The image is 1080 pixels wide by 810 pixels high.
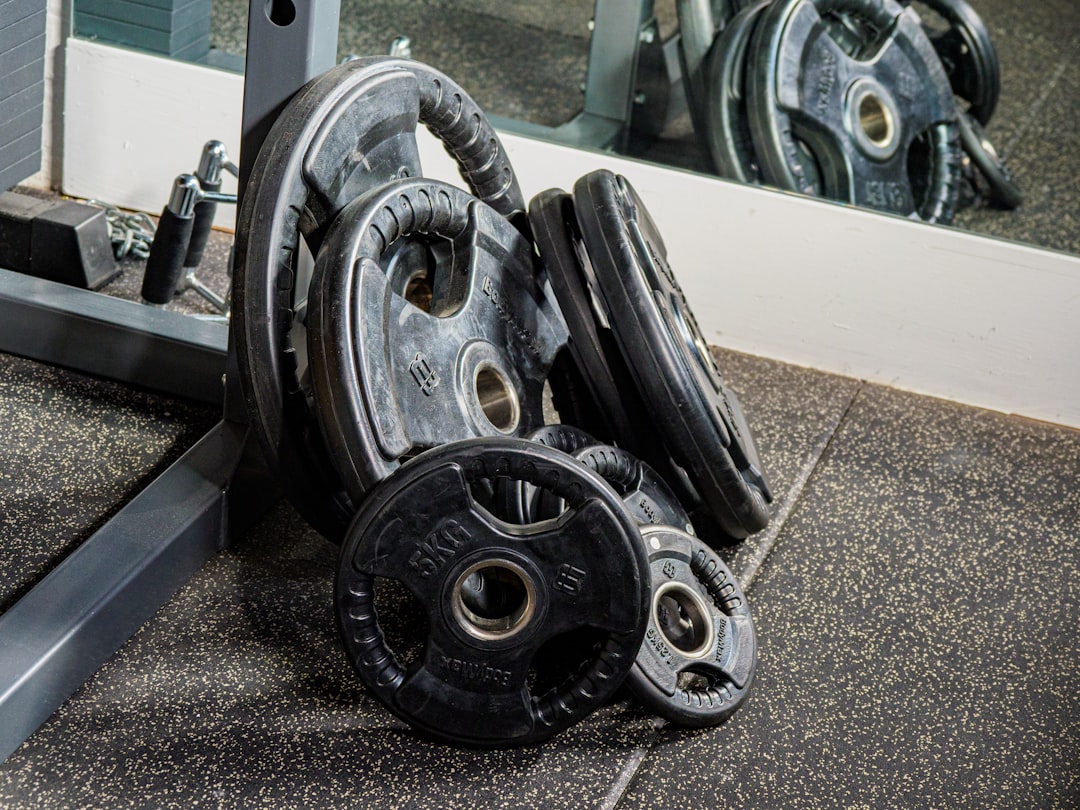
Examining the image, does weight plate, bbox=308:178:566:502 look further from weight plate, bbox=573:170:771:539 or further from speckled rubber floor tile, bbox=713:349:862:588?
speckled rubber floor tile, bbox=713:349:862:588

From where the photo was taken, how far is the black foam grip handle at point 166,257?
4.82 ft

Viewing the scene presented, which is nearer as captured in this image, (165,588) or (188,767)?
(188,767)

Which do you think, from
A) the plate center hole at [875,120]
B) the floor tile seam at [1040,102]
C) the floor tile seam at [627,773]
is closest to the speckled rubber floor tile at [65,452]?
the floor tile seam at [627,773]

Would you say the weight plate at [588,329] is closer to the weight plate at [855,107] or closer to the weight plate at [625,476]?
the weight plate at [625,476]

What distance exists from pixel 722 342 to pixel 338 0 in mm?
918

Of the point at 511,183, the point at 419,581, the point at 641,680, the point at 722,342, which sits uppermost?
the point at 511,183

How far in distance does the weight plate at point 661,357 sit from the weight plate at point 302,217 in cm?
22

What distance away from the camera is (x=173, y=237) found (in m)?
1.48

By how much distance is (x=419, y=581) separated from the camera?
98 cm

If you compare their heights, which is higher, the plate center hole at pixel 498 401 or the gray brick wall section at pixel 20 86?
the gray brick wall section at pixel 20 86

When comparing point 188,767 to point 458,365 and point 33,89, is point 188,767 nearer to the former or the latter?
point 458,365

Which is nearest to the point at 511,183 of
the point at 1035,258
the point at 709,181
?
the point at 709,181

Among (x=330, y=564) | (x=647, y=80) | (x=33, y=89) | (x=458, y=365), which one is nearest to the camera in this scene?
(x=458, y=365)

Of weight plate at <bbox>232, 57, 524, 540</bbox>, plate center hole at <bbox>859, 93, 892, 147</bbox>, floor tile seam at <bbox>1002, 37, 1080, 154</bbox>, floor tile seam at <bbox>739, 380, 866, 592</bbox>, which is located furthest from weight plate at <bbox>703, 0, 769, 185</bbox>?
floor tile seam at <bbox>1002, 37, 1080, 154</bbox>
